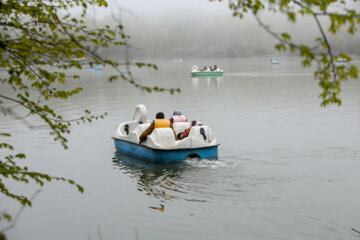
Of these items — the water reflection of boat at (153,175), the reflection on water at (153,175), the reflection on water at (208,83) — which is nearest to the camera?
the reflection on water at (153,175)

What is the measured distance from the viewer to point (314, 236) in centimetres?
967

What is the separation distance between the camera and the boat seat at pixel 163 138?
53.9 feet

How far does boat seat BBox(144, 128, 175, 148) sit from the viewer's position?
16.4 metres

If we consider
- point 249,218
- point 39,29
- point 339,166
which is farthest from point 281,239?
point 339,166

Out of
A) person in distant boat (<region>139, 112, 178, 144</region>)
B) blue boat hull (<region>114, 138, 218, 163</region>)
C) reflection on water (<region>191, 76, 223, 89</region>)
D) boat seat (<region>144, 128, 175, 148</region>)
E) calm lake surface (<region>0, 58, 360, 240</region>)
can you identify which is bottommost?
calm lake surface (<region>0, 58, 360, 240</region>)

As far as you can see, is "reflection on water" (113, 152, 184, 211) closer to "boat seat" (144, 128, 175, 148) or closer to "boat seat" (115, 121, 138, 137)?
"boat seat" (144, 128, 175, 148)

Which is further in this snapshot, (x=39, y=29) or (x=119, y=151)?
(x=119, y=151)

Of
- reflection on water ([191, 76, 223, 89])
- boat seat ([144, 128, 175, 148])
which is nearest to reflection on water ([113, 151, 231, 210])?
boat seat ([144, 128, 175, 148])

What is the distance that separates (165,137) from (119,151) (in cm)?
395

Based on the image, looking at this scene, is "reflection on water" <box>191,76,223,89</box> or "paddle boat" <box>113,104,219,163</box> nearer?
"paddle boat" <box>113,104,219,163</box>

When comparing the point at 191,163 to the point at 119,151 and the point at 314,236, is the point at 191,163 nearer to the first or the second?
the point at 119,151

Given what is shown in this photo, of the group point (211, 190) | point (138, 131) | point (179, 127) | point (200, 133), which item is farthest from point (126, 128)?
point (211, 190)

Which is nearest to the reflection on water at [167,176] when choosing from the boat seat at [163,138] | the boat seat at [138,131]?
the boat seat at [163,138]

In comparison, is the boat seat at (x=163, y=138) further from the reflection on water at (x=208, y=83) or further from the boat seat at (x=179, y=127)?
the reflection on water at (x=208, y=83)
